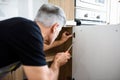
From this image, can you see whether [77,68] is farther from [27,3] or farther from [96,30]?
[27,3]

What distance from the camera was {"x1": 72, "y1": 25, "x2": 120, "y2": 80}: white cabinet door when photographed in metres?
1.20

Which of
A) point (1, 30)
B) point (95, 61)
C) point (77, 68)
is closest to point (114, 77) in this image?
point (95, 61)

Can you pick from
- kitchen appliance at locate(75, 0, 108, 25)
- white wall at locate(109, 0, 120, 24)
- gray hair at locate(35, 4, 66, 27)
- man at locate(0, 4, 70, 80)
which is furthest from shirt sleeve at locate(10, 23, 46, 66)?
white wall at locate(109, 0, 120, 24)

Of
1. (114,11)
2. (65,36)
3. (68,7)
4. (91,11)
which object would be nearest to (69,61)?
(65,36)

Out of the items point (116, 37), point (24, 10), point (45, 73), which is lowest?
point (45, 73)

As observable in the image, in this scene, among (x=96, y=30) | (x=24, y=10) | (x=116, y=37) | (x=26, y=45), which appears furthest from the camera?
(x=24, y=10)

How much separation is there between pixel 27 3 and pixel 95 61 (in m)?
0.65

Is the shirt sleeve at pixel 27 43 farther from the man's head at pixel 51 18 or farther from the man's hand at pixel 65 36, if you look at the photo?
the man's hand at pixel 65 36

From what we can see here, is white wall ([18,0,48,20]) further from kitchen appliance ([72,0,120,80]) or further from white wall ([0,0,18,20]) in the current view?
kitchen appliance ([72,0,120,80])

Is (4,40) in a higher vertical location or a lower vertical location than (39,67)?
higher

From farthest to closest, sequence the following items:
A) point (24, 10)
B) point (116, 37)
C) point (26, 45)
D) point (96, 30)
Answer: point (24, 10) < point (96, 30) < point (116, 37) < point (26, 45)

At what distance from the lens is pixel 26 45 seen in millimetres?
804

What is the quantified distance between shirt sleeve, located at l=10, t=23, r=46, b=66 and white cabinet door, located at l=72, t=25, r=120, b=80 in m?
0.56

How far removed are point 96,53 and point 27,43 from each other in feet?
2.08
